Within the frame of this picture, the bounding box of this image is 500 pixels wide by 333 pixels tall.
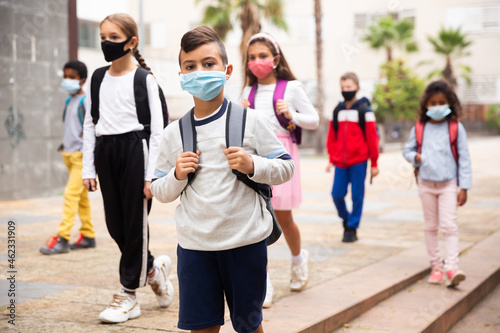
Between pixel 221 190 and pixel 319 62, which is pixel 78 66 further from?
pixel 319 62

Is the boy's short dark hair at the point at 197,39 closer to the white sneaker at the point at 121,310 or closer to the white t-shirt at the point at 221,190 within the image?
the white t-shirt at the point at 221,190

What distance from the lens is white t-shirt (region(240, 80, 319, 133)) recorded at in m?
4.75

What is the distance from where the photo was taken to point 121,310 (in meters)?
4.07

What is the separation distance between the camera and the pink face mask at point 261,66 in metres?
4.66

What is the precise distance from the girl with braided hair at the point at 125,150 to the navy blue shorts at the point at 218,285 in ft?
4.10

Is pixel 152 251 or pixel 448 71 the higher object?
pixel 448 71

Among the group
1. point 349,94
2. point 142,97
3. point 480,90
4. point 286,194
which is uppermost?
point 480,90

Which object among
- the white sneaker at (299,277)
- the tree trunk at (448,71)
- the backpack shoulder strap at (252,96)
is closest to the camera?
the backpack shoulder strap at (252,96)

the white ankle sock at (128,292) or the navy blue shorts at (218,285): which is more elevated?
the navy blue shorts at (218,285)

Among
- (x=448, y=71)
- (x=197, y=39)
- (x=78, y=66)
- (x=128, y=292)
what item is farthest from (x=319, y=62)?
(x=197, y=39)

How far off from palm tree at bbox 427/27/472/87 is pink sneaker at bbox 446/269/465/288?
118 feet

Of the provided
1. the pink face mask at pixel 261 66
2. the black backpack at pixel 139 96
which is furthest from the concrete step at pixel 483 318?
the black backpack at pixel 139 96

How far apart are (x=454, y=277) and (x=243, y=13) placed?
22296 mm

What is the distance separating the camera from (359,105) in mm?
7516
